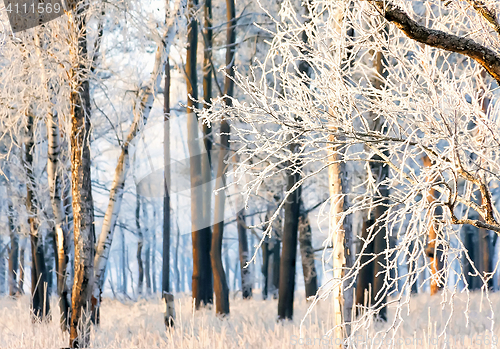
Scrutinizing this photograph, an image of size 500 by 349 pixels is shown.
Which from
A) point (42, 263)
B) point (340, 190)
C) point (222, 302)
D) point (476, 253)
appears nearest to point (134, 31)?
point (340, 190)

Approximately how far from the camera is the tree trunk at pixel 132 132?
7.41m

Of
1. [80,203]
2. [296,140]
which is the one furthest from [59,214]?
[296,140]

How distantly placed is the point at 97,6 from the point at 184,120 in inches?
217

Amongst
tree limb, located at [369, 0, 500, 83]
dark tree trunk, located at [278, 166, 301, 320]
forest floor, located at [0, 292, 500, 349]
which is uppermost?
tree limb, located at [369, 0, 500, 83]

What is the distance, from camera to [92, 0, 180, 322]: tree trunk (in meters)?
7.41

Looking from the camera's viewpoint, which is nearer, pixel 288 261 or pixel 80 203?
pixel 80 203

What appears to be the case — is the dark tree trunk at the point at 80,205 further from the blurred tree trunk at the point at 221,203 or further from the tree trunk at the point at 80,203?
the blurred tree trunk at the point at 221,203

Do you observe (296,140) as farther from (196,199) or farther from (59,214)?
(196,199)

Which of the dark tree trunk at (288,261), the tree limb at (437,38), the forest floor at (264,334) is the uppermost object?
the tree limb at (437,38)

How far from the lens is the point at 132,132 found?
7.62 metres

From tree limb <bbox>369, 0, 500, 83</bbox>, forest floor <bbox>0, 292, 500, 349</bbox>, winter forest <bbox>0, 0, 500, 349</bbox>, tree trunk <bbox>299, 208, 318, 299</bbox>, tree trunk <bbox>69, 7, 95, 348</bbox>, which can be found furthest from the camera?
tree trunk <bbox>299, 208, 318, 299</bbox>

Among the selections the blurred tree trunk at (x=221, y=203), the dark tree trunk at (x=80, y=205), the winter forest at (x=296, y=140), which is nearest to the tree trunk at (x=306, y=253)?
the winter forest at (x=296, y=140)

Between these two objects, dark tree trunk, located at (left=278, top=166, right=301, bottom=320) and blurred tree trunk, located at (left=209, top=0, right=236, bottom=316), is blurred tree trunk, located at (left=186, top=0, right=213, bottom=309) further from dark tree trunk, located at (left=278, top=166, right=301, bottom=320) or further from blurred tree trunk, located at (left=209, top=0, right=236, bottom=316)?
dark tree trunk, located at (left=278, top=166, right=301, bottom=320)

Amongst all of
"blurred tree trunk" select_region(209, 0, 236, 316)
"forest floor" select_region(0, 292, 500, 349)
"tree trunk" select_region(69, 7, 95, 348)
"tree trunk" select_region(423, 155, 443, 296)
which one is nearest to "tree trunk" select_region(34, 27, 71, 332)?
"forest floor" select_region(0, 292, 500, 349)
